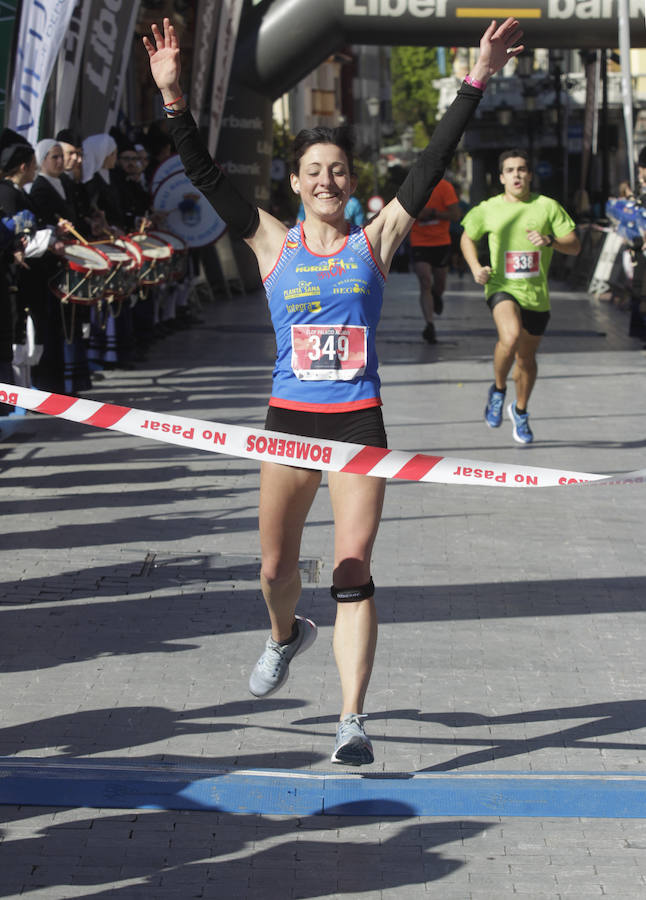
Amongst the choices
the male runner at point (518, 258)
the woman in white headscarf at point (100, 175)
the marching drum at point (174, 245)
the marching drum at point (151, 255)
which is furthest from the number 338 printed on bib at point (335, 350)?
the marching drum at point (174, 245)

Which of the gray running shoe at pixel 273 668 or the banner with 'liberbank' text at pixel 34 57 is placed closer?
the gray running shoe at pixel 273 668

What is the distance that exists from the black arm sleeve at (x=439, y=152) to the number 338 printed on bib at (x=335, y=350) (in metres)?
0.45

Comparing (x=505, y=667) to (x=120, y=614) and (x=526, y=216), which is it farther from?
(x=526, y=216)

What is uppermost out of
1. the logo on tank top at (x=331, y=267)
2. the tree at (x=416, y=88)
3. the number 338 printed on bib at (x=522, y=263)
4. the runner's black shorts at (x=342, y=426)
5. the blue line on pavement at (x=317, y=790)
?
the tree at (x=416, y=88)

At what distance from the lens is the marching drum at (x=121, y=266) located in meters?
11.9

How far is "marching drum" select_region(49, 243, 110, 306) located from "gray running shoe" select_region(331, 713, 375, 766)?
721cm

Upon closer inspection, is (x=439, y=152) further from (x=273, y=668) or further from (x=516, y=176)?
(x=516, y=176)

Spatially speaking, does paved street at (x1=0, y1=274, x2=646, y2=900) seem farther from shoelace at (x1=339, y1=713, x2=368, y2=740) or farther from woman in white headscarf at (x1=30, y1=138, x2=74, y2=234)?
woman in white headscarf at (x1=30, y1=138, x2=74, y2=234)

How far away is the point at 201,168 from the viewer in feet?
15.9

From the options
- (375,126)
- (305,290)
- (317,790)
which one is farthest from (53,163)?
(375,126)

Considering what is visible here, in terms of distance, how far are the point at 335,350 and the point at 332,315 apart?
0.37 feet

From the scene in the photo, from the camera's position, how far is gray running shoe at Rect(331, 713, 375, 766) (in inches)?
177

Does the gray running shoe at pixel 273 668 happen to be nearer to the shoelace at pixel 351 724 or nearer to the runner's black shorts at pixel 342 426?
the shoelace at pixel 351 724

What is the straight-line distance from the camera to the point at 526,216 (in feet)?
34.1
